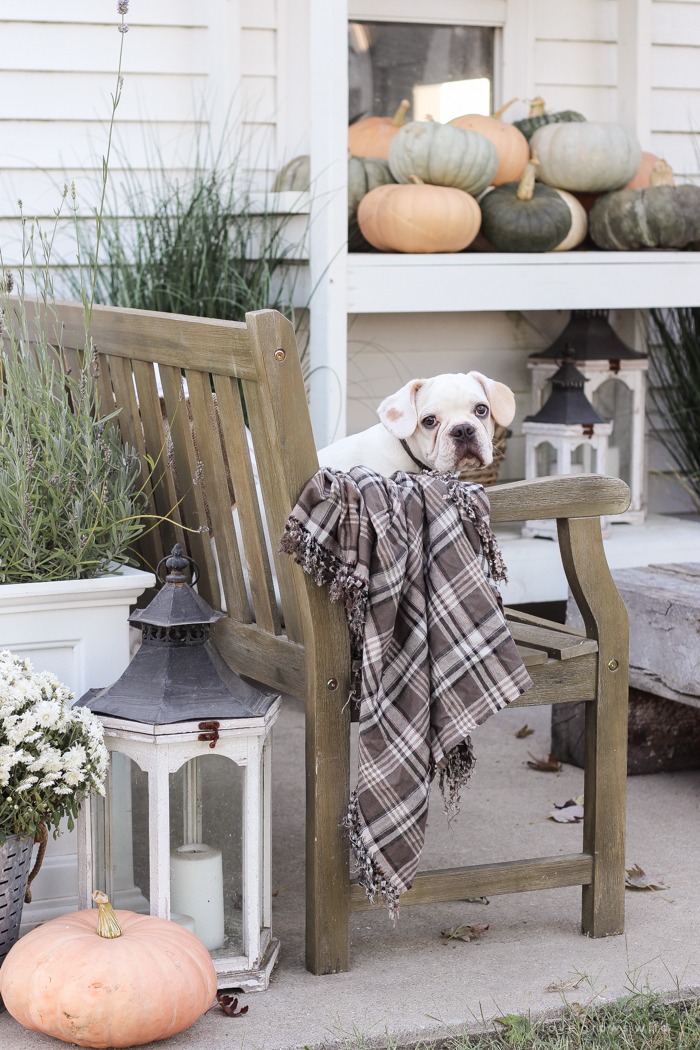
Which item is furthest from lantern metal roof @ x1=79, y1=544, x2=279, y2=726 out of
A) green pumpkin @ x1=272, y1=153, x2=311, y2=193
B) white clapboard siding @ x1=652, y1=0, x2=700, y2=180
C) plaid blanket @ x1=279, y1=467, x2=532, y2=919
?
white clapboard siding @ x1=652, y1=0, x2=700, y2=180

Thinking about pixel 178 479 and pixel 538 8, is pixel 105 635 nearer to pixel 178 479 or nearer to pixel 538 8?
pixel 178 479

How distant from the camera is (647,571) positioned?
3555 millimetres

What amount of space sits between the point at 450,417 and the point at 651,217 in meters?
2.27

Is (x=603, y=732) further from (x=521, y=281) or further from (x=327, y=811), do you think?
(x=521, y=281)

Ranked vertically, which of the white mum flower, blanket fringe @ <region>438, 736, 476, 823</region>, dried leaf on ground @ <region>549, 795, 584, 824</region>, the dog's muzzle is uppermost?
the dog's muzzle

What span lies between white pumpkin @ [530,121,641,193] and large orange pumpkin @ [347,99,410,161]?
1.89 feet

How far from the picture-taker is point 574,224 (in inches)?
181

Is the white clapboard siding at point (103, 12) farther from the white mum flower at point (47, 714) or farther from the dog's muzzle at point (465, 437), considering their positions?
the white mum flower at point (47, 714)

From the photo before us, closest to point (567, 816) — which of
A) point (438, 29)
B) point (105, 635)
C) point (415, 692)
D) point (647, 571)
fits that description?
point (647, 571)

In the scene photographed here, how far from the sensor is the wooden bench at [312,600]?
215 cm

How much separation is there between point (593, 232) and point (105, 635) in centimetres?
294

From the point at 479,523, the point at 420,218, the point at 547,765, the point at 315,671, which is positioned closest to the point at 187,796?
the point at 315,671

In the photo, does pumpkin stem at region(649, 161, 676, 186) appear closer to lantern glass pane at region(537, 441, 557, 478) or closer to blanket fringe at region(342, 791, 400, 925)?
lantern glass pane at region(537, 441, 557, 478)

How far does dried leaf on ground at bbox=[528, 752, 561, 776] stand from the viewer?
3.48m
